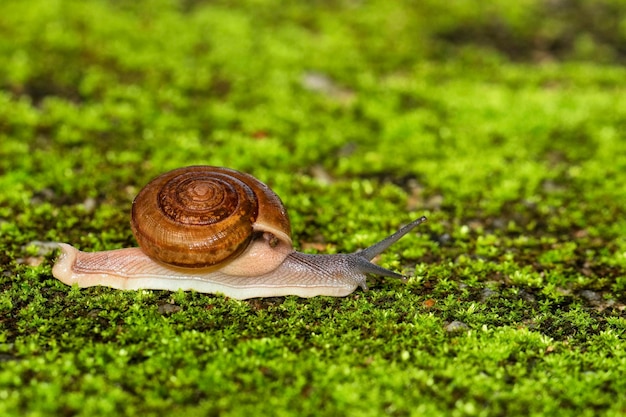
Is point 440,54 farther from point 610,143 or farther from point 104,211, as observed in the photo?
point 104,211

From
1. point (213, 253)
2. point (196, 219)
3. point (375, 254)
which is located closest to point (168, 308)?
point (213, 253)

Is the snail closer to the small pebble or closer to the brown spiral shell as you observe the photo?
the brown spiral shell

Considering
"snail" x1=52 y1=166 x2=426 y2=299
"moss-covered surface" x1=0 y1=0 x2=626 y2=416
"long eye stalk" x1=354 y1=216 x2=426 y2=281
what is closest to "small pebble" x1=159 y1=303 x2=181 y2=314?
"moss-covered surface" x1=0 y1=0 x2=626 y2=416

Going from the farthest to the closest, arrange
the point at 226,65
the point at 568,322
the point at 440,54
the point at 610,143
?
the point at 440,54 < the point at 226,65 < the point at 610,143 < the point at 568,322

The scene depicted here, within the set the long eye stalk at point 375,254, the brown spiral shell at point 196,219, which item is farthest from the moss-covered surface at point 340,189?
the brown spiral shell at point 196,219

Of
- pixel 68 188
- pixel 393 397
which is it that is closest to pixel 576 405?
pixel 393 397

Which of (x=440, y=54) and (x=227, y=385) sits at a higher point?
(x=440, y=54)
